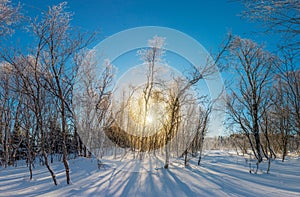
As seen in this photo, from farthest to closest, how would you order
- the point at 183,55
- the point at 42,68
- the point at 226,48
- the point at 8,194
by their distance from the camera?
the point at 183,55 → the point at 226,48 → the point at 42,68 → the point at 8,194

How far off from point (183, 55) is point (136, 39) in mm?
2963

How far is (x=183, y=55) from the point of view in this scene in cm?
953

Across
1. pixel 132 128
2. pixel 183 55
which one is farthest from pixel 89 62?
pixel 132 128

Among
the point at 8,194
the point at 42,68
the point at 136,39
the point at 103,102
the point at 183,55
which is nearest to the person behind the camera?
the point at 8,194

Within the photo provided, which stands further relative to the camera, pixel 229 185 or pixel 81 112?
pixel 81 112

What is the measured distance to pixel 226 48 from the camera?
26.2 feet

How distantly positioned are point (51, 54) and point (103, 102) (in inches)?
259

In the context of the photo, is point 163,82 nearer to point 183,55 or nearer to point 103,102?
point 183,55

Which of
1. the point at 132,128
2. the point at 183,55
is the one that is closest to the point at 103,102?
the point at 183,55

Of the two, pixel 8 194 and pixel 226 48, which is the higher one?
pixel 226 48

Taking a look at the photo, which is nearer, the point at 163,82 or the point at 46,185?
the point at 46,185

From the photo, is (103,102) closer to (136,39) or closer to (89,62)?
(89,62)

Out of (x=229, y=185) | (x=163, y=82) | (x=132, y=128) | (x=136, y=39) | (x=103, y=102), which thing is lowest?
(x=229, y=185)

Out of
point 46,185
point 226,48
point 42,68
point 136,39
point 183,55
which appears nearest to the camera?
point 46,185
